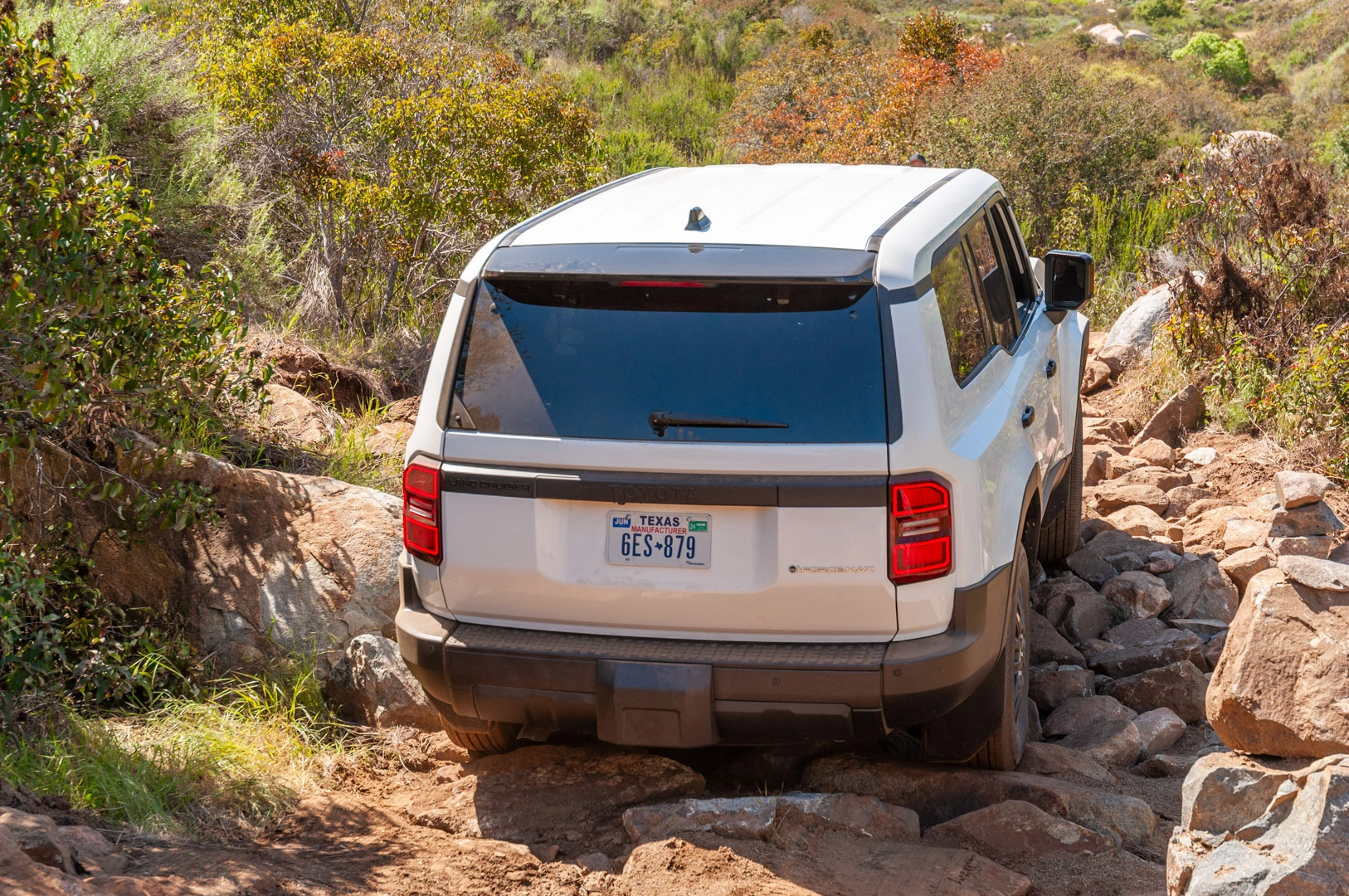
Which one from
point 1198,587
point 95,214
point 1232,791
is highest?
point 95,214

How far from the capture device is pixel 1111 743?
4398 mm

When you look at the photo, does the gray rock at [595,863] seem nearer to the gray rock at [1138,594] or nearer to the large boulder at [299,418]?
the gray rock at [1138,594]

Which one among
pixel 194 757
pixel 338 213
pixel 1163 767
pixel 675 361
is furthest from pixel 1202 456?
pixel 338 213

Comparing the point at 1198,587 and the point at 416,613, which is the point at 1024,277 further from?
the point at 416,613

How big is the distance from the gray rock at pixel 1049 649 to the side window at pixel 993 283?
1419 mm

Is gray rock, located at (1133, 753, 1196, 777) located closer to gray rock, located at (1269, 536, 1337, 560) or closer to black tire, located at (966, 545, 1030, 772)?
black tire, located at (966, 545, 1030, 772)

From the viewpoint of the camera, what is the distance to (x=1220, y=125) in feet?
69.9

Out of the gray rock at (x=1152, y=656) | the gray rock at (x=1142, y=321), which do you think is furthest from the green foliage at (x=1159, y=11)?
the gray rock at (x=1152, y=656)

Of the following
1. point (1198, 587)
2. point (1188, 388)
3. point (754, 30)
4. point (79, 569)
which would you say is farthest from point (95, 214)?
point (754, 30)

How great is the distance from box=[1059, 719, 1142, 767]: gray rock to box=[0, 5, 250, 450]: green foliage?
12.0ft

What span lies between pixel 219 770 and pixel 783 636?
6.46ft

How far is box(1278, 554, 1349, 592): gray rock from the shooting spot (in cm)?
338

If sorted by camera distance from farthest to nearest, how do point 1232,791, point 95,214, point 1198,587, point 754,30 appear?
point 754,30 < point 1198,587 < point 95,214 < point 1232,791

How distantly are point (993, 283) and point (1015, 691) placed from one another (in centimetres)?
155
